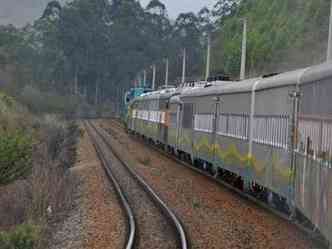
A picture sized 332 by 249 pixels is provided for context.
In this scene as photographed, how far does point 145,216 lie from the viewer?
15828 millimetres

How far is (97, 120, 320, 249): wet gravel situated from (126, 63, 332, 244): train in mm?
495

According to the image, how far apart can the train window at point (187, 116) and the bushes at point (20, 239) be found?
56.6 ft

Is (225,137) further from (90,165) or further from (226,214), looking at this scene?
(90,165)

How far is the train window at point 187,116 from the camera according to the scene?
2846 centimetres

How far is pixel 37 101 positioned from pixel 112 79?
162ft

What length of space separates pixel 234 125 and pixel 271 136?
4618mm

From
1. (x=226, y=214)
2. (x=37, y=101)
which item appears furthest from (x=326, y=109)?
(x=37, y=101)

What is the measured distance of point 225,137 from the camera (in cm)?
2141

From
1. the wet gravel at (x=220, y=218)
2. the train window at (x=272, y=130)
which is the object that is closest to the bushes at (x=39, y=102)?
the wet gravel at (x=220, y=218)

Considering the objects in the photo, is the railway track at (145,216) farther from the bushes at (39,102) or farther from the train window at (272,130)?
the bushes at (39,102)

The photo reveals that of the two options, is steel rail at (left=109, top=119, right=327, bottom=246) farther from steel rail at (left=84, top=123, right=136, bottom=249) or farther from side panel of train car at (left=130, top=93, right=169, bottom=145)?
steel rail at (left=84, top=123, right=136, bottom=249)

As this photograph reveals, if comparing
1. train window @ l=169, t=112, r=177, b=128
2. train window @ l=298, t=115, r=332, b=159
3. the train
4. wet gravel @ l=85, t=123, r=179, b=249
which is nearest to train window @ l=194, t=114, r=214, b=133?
the train

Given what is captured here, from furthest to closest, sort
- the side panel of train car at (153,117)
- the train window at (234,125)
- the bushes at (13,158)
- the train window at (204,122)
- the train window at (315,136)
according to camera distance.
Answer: the side panel of train car at (153,117) → the train window at (204,122) → the bushes at (13,158) → the train window at (234,125) → the train window at (315,136)

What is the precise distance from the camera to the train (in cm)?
953
